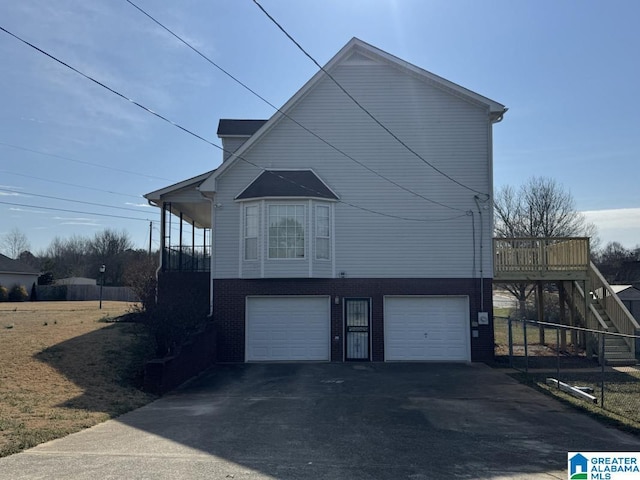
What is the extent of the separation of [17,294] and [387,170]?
44367mm

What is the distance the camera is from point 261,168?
1822 centimetres

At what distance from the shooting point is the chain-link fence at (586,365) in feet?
35.6

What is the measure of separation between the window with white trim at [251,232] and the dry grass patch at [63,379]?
13.7ft

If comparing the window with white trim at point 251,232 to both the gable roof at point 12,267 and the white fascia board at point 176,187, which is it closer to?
the white fascia board at point 176,187

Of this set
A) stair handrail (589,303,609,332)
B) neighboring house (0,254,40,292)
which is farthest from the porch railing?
neighboring house (0,254,40,292)

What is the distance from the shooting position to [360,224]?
17969 millimetres

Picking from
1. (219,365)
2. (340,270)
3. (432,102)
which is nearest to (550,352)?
(340,270)

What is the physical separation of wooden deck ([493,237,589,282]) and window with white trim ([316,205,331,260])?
573 centimetres

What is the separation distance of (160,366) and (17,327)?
8982mm

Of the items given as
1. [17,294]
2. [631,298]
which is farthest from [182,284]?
[17,294]

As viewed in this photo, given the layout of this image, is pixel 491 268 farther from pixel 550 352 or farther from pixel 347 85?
pixel 347 85

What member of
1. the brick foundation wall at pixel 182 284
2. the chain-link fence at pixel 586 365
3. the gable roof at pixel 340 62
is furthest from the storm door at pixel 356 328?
the gable roof at pixel 340 62

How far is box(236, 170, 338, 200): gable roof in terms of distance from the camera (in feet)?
57.3

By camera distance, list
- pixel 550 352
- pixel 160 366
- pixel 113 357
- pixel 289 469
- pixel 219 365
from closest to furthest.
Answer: pixel 289 469
pixel 160 366
pixel 113 357
pixel 219 365
pixel 550 352
